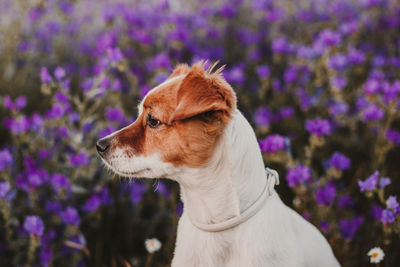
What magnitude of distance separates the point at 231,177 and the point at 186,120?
0.34m

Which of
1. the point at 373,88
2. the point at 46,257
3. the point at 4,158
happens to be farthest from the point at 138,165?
the point at 373,88

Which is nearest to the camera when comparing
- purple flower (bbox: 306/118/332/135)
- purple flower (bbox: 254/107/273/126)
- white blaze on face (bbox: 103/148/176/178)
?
white blaze on face (bbox: 103/148/176/178)

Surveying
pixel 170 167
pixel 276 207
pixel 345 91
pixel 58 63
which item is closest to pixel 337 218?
pixel 276 207

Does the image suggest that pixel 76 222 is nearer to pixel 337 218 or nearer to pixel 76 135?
pixel 76 135

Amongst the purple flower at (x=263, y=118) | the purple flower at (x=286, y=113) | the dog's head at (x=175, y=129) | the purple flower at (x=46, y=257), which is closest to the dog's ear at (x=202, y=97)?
the dog's head at (x=175, y=129)

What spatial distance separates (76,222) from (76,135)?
2.24ft

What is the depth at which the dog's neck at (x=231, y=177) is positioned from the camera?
2.07m

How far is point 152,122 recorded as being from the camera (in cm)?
224

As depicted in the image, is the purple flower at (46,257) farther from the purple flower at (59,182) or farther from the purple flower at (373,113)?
the purple flower at (373,113)

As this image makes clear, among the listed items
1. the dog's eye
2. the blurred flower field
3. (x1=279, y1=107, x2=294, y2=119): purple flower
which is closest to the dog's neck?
the dog's eye

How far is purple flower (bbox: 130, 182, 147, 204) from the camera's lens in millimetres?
3357

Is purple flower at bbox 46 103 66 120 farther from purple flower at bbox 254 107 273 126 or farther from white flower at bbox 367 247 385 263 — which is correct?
white flower at bbox 367 247 385 263

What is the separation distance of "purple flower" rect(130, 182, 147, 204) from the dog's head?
107 centimetres

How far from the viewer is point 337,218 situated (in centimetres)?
329
